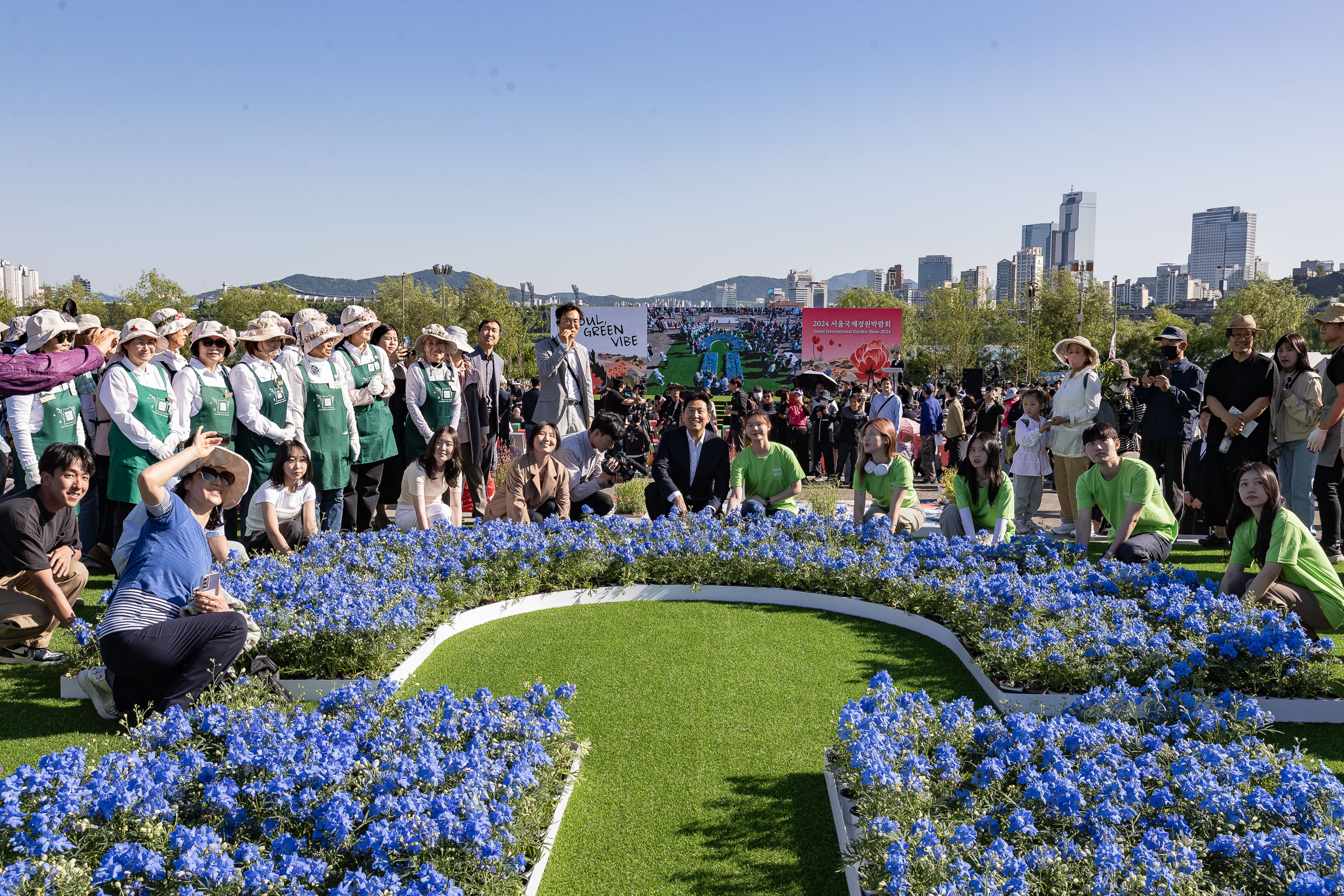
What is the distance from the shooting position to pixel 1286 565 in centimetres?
521

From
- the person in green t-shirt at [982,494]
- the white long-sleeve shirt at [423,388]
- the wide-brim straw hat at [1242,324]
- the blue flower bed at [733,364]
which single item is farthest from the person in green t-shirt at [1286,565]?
the blue flower bed at [733,364]

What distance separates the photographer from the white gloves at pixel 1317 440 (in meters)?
7.12

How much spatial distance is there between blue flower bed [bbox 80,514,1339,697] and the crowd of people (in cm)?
45

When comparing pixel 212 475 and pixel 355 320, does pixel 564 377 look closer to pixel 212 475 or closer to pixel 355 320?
pixel 355 320

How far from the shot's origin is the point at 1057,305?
54.9 meters

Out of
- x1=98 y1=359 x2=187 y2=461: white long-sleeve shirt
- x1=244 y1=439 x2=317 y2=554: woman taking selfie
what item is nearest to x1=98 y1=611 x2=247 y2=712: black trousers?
x1=244 y1=439 x2=317 y2=554: woman taking selfie

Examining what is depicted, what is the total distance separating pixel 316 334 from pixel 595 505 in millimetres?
2992

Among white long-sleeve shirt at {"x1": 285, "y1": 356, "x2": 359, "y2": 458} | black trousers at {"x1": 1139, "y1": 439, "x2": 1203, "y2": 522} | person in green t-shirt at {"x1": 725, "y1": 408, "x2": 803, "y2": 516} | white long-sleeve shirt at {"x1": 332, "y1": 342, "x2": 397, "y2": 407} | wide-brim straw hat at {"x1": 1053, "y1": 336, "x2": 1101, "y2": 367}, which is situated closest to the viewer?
white long-sleeve shirt at {"x1": 285, "y1": 356, "x2": 359, "y2": 458}

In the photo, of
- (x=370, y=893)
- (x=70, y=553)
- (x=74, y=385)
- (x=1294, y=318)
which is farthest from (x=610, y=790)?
(x=1294, y=318)

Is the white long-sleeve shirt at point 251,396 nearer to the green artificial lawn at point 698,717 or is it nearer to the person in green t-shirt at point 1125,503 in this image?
the green artificial lawn at point 698,717

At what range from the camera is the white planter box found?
4523mm

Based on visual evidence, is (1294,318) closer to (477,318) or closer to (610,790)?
(477,318)

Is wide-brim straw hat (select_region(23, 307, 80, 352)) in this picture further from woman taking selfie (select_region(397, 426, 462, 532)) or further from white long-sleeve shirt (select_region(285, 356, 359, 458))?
woman taking selfie (select_region(397, 426, 462, 532))

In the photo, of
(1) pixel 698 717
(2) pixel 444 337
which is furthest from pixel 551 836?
(2) pixel 444 337
